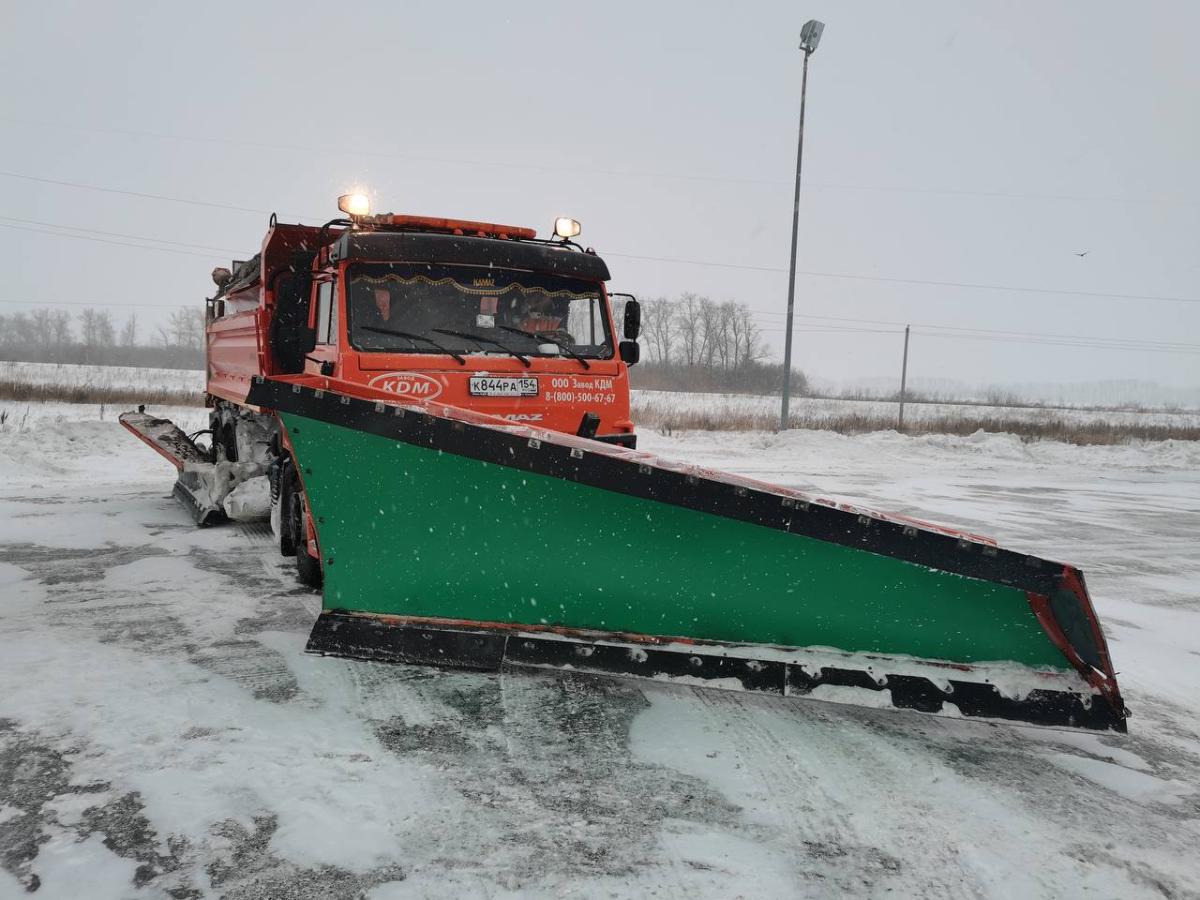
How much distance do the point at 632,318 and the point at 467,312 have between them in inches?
52.1

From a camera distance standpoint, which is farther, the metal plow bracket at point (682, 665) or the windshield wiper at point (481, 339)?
the windshield wiper at point (481, 339)

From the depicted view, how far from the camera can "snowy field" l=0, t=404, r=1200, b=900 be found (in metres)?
1.95

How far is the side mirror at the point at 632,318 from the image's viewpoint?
534 cm

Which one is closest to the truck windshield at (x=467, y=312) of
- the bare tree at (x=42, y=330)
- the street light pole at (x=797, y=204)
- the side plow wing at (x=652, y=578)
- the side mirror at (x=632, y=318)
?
the side mirror at (x=632, y=318)

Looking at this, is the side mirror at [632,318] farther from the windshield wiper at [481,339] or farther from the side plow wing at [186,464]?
the side plow wing at [186,464]

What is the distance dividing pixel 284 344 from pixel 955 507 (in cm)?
760

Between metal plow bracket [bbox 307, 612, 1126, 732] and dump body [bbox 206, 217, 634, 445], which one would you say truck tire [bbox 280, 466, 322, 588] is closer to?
dump body [bbox 206, 217, 634, 445]

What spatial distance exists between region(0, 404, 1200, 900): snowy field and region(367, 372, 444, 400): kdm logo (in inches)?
53.2

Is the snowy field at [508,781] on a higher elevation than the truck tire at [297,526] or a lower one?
lower

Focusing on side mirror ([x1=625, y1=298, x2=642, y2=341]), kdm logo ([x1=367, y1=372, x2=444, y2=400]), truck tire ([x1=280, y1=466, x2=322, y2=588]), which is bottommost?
truck tire ([x1=280, y1=466, x2=322, y2=588])

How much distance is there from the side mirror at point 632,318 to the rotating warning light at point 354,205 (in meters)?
1.87

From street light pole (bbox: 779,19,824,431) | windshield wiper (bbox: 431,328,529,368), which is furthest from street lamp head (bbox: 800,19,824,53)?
windshield wiper (bbox: 431,328,529,368)

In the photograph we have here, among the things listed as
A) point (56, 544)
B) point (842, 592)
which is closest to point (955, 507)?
point (842, 592)

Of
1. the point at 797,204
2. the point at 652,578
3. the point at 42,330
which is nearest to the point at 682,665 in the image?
the point at 652,578
